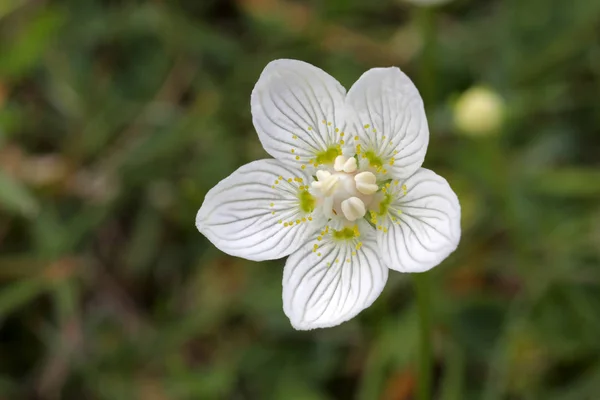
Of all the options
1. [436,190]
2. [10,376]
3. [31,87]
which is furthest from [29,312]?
[436,190]

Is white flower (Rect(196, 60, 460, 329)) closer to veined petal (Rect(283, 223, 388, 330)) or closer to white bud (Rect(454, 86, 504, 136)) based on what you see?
veined petal (Rect(283, 223, 388, 330))

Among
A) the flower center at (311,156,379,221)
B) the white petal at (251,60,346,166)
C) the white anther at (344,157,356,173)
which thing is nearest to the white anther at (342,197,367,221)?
the flower center at (311,156,379,221)

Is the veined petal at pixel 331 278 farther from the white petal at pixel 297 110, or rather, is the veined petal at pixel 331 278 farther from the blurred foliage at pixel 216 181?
the blurred foliage at pixel 216 181

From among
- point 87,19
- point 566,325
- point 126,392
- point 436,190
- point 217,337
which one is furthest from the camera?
point 87,19

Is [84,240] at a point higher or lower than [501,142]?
lower

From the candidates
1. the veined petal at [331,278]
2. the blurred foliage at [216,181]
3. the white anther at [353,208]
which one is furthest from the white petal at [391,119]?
the blurred foliage at [216,181]

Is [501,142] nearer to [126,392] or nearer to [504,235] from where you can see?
[504,235]
